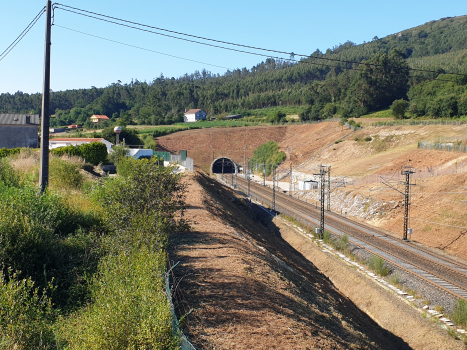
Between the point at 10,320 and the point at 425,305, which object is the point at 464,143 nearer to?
the point at 425,305

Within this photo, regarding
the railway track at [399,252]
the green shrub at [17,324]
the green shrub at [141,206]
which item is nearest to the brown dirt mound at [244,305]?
the green shrub at [141,206]

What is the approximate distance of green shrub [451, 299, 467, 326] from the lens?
1975 centimetres

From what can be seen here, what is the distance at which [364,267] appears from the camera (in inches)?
1147

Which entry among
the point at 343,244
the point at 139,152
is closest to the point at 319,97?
the point at 139,152

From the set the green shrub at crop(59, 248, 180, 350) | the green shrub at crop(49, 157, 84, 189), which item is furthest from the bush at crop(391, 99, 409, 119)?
the green shrub at crop(59, 248, 180, 350)

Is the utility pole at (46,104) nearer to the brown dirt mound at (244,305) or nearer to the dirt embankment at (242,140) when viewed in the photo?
the brown dirt mound at (244,305)

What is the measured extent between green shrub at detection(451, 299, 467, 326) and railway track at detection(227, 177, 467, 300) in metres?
2.43

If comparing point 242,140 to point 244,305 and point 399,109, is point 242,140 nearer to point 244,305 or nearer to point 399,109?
point 399,109

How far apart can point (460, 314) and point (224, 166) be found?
85.5 meters

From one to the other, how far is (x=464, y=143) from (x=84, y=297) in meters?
60.3

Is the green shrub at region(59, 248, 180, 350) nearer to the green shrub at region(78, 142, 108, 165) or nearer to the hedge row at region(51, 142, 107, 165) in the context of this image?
the hedge row at region(51, 142, 107, 165)

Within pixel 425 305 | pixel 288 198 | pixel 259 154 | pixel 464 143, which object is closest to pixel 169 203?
pixel 425 305

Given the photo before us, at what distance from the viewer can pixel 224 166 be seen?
342ft

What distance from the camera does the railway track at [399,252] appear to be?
24984 millimetres
